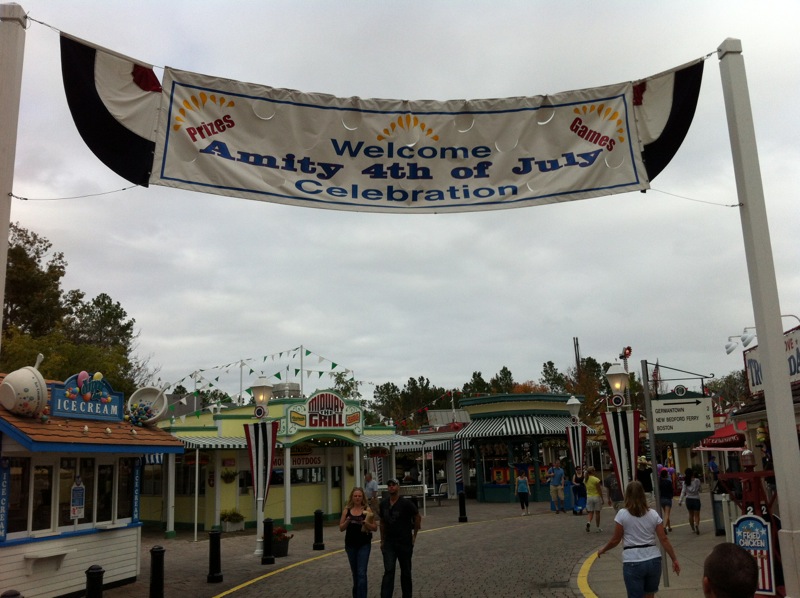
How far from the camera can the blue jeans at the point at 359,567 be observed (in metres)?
8.84

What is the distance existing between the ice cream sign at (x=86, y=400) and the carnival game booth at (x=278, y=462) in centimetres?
874

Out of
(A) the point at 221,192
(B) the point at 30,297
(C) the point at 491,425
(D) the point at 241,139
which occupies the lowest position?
(C) the point at 491,425

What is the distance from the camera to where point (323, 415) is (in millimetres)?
23359

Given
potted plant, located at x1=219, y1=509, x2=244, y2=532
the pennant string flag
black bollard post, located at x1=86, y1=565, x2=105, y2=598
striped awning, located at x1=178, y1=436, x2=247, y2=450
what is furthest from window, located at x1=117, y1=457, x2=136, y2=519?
potted plant, located at x1=219, y1=509, x2=244, y2=532

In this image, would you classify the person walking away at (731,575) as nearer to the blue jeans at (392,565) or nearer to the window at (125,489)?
the blue jeans at (392,565)

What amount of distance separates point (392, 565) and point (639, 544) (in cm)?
324

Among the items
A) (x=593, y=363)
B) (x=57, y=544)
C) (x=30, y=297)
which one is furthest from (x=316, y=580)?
(x=593, y=363)

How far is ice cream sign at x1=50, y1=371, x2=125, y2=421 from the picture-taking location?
1132 centimetres

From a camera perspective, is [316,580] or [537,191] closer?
[537,191]

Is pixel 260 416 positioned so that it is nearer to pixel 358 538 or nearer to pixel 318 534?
pixel 318 534

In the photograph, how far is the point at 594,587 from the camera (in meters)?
10.5

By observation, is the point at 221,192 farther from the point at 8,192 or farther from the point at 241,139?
the point at 8,192

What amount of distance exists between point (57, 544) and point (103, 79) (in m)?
7.62

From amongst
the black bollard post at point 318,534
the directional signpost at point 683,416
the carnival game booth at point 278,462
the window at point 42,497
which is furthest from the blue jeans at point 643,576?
the carnival game booth at point 278,462
